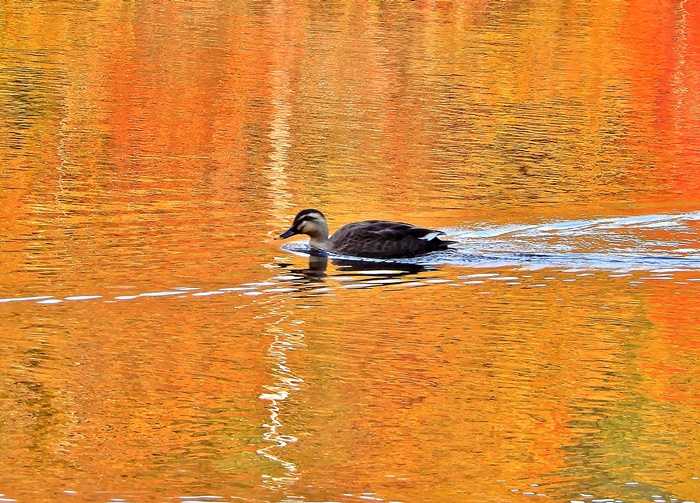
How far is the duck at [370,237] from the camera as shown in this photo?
52.5 feet

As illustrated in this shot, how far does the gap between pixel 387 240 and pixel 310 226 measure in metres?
0.74

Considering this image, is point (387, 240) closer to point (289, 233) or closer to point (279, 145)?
point (289, 233)

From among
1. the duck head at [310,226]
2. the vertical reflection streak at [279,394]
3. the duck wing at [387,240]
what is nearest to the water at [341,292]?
the vertical reflection streak at [279,394]

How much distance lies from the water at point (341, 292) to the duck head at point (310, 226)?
25 cm

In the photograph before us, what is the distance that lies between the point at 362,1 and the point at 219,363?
3466 cm

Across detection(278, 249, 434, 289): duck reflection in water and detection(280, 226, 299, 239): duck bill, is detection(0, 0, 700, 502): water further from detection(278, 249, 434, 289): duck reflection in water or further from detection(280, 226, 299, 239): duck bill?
detection(280, 226, 299, 239): duck bill

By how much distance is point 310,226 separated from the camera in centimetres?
1641

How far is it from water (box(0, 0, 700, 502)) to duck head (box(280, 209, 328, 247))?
25cm

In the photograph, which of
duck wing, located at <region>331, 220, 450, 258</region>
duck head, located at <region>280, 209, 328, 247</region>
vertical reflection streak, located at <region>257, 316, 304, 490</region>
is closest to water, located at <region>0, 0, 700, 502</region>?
vertical reflection streak, located at <region>257, 316, 304, 490</region>

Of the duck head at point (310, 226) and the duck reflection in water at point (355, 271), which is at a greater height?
the duck head at point (310, 226)

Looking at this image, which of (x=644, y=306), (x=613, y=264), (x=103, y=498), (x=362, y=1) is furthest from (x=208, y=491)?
(x=362, y=1)

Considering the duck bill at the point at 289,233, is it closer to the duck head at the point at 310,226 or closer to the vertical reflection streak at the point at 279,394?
the duck head at the point at 310,226

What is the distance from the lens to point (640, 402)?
37.4 ft

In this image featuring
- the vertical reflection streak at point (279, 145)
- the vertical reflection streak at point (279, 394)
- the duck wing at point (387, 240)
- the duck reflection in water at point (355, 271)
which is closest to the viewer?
the vertical reflection streak at point (279, 394)
